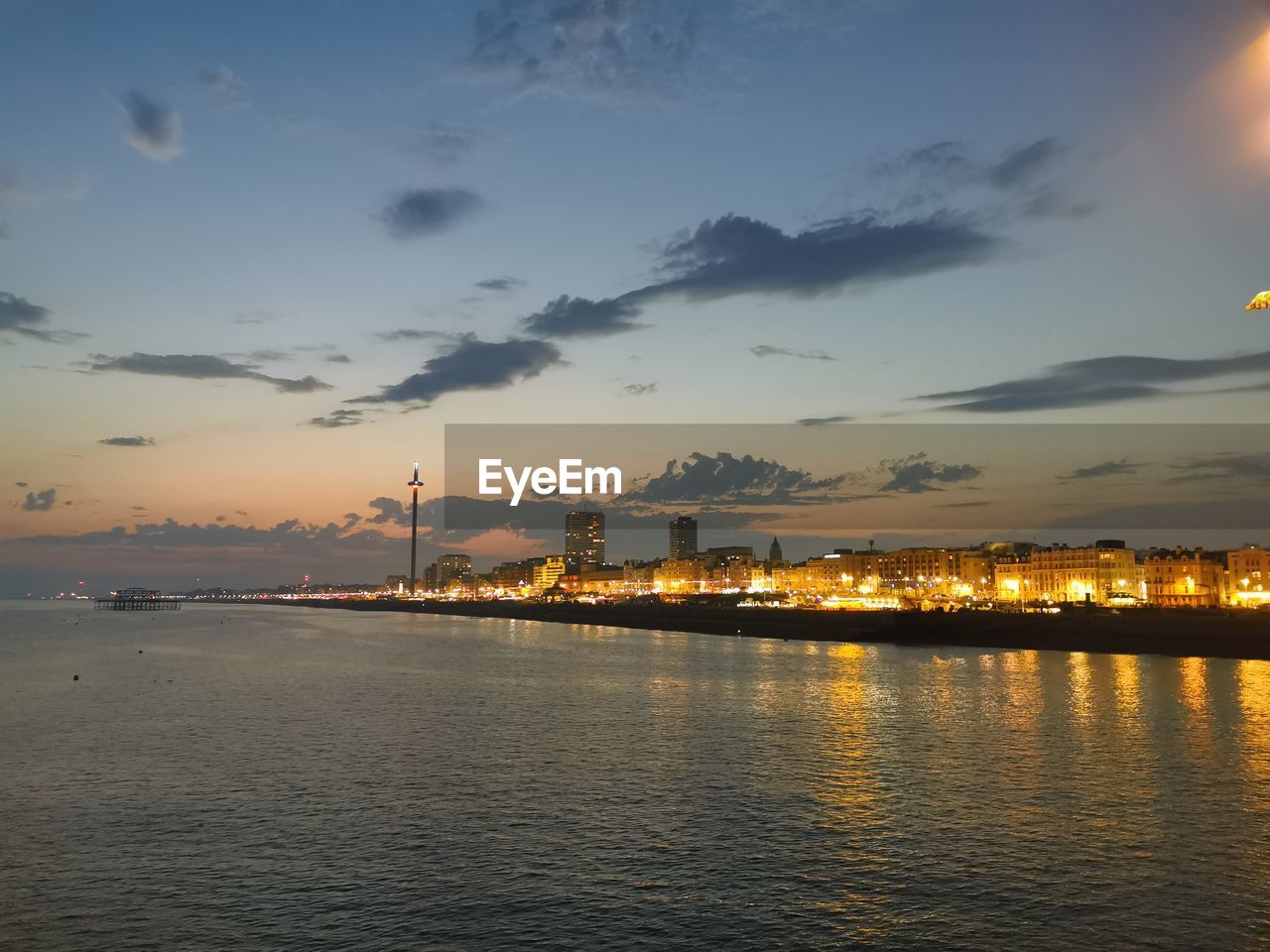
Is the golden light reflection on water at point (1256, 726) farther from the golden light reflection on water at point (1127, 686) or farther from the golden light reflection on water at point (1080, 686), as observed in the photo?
the golden light reflection on water at point (1080, 686)

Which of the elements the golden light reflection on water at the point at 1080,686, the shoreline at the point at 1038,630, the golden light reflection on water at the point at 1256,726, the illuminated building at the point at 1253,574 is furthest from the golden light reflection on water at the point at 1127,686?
the illuminated building at the point at 1253,574

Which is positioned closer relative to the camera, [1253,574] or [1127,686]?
[1127,686]

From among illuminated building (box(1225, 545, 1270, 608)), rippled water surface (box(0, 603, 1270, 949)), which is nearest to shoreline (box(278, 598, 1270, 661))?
rippled water surface (box(0, 603, 1270, 949))

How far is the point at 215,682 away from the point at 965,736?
58.3 m

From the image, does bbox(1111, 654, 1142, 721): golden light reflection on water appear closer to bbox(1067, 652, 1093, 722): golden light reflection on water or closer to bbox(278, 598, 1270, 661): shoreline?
bbox(1067, 652, 1093, 722): golden light reflection on water

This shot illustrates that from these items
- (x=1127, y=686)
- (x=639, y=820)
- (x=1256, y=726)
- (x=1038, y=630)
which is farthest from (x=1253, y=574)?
(x=639, y=820)

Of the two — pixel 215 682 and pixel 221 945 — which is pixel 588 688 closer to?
pixel 215 682

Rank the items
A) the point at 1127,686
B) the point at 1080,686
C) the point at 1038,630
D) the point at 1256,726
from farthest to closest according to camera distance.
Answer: the point at 1038,630 → the point at 1080,686 → the point at 1127,686 → the point at 1256,726

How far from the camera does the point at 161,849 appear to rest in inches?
1093

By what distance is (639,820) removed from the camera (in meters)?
31.0

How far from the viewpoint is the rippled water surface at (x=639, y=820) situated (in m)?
22.3

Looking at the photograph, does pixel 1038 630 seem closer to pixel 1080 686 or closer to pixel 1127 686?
pixel 1127 686

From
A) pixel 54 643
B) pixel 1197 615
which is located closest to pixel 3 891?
pixel 1197 615

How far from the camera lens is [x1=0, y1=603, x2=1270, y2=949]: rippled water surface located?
22.3 meters
